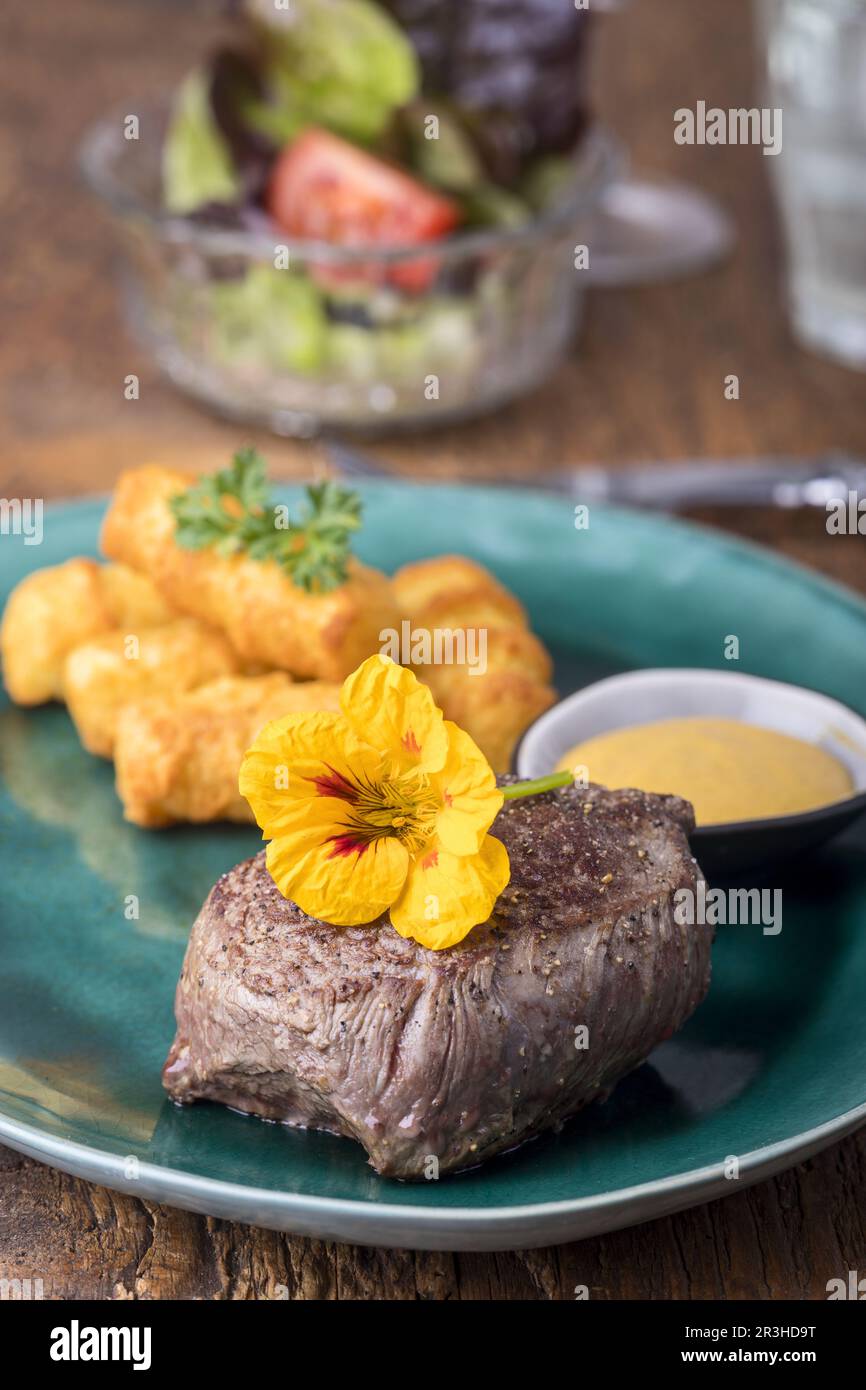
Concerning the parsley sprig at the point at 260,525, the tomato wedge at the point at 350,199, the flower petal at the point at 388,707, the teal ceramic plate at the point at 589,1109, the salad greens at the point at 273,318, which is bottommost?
the teal ceramic plate at the point at 589,1109

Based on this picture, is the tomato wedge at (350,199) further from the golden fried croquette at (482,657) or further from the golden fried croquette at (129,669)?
the golden fried croquette at (129,669)

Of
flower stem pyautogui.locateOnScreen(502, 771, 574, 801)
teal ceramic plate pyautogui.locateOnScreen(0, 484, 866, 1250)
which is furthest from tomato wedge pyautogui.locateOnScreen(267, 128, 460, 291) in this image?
flower stem pyautogui.locateOnScreen(502, 771, 574, 801)

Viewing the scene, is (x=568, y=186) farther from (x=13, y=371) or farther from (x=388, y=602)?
(x=388, y=602)

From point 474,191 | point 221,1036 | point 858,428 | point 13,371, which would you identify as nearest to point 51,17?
point 13,371

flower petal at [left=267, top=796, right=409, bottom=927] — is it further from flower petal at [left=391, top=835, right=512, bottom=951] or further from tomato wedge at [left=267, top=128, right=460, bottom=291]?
tomato wedge at [left=267, top=128, right=460, bottom=291]

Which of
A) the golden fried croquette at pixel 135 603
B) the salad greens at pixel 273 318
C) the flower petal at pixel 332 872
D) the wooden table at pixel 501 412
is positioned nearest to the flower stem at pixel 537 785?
the flower petal at pixel 332 872

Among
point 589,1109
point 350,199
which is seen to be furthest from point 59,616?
point 350,199
